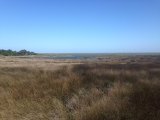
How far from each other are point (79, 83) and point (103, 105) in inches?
103

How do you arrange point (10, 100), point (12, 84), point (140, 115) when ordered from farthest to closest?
point (12, 84) → point (10, 100) → point (140, 115)

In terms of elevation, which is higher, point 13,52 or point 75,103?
point 13,52

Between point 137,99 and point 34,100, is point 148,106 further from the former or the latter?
point 34,100

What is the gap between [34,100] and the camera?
597 centimetres

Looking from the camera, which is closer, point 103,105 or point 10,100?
point 103,105

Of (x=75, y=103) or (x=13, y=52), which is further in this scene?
(x=13, y=52)

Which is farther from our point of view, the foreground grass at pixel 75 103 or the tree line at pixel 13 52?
the tree line at pixel 13 52

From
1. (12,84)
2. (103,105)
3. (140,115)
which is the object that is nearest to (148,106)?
(140,115)

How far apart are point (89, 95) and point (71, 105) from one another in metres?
0.73

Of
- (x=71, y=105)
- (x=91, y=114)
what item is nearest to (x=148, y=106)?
(x=91, y=114)

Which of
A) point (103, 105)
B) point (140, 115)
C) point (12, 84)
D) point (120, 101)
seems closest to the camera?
point (140, 115)

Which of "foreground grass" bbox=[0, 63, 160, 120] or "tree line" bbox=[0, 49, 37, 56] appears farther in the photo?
"tree line" bbox=[0, 49, 37, 56]

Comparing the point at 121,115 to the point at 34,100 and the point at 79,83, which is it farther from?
the point at 79,83

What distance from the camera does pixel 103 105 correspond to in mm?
5008
